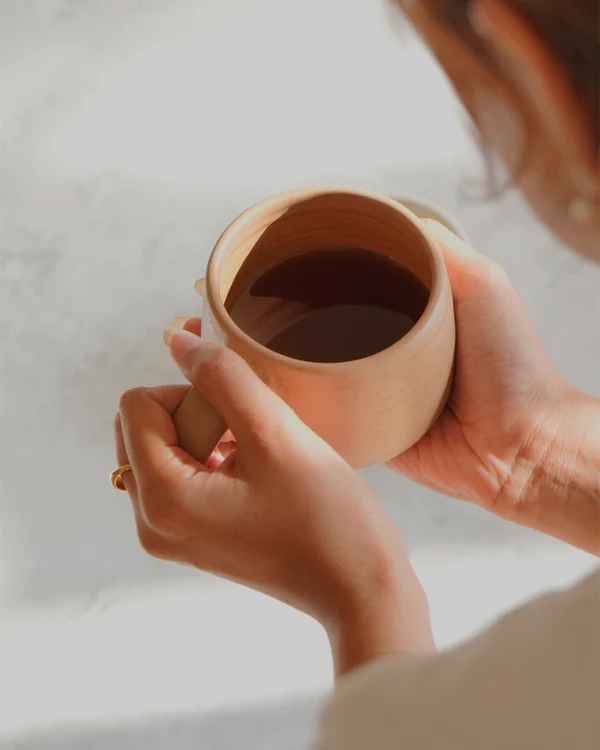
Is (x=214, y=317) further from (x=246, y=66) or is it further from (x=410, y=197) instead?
(x=246, y=66)

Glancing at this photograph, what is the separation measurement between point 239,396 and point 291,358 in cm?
4

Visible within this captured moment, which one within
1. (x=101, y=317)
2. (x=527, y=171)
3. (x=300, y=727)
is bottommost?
(x=300, y=727)

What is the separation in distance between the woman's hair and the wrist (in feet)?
0.95

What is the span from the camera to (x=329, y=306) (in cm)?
72

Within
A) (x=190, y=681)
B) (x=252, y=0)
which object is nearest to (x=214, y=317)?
(x=190, y=681)

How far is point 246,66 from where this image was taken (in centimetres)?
116

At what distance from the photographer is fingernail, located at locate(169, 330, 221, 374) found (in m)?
0.60

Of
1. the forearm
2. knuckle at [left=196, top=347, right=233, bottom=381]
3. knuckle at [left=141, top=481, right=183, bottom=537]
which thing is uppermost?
knuckle at [left=196, top=347, right=233, bottom=381]

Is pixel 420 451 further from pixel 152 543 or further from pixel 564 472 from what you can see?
pixel 152 543

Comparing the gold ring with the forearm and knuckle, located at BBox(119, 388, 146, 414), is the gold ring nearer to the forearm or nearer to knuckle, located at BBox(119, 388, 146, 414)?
knuckle, located at BBox(119, 388, 146, 414)

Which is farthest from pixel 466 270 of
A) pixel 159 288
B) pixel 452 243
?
pixel 159 288

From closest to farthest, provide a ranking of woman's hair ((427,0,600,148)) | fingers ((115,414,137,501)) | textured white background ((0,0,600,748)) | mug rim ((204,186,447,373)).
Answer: woman's hair ((427,0,600,148)) < mug rim ((204,186,447,373)) < fingers ((115,414,137,501)) < textured white background ((0,0,600,748))

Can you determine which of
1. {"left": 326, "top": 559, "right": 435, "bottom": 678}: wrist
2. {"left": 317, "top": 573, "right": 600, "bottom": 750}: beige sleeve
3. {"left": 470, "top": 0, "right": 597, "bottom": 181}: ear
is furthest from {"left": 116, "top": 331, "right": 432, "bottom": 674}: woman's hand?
{"left": 470, "top": 0, "right": 597, "bottom": 181}: ear

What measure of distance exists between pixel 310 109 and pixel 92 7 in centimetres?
27
